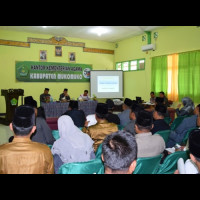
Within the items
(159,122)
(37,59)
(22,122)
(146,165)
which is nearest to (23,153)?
(22,122)

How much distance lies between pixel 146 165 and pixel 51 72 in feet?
29.3

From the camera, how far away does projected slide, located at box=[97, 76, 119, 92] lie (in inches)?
421

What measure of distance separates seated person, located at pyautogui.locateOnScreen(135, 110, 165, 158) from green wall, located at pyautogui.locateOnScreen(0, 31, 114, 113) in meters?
7.98

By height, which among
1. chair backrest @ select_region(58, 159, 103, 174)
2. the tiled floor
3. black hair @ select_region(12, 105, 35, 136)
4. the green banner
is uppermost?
the green banner

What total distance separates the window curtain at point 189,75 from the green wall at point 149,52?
0.28 meters

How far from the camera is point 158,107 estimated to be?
3344 millimetres

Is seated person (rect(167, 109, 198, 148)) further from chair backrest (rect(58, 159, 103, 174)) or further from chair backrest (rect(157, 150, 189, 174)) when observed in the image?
chair backrest (rect(58, 159, 103, 174))

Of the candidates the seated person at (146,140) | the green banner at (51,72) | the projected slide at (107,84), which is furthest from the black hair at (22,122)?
the projected slide at (107,84)

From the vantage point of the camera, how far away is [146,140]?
227 centimetres

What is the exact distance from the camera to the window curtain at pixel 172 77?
8531 millimetres

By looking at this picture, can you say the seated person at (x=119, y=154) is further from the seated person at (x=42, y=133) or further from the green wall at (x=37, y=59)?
the green wall at (x=37, y=59)

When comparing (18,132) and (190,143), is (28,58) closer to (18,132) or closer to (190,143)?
(18,132)

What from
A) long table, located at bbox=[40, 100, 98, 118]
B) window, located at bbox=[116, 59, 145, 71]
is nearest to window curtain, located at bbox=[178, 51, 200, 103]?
window, located at bbox=[116, 59, 145, 71]

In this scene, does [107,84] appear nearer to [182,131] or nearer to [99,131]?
[182,131]
